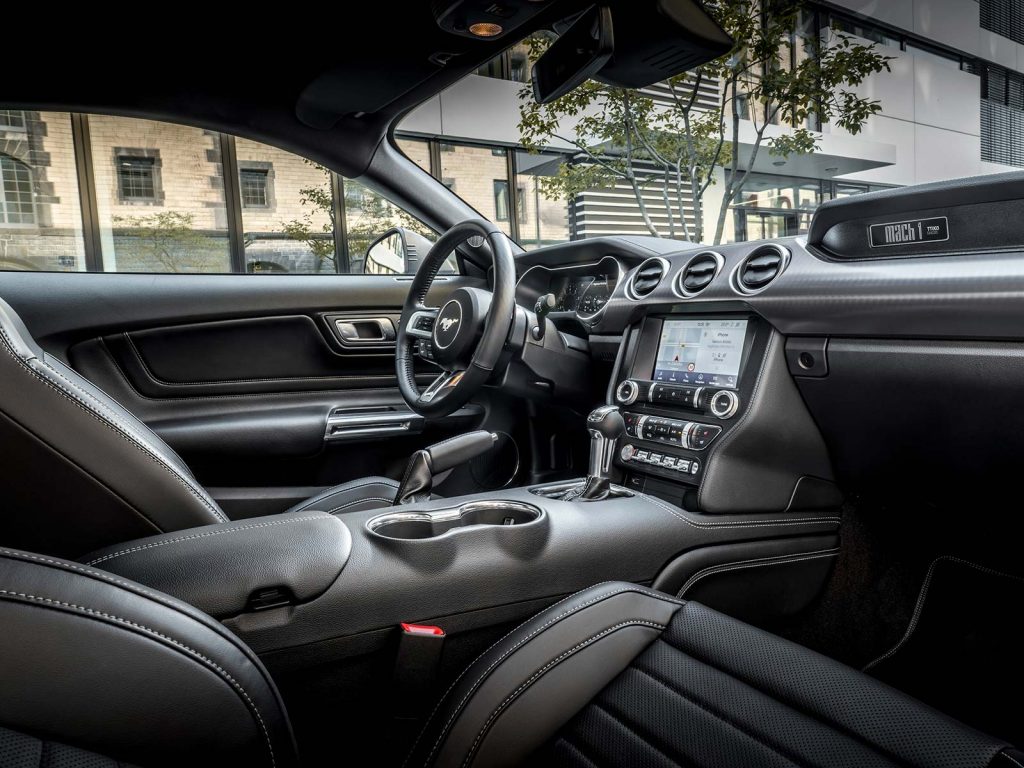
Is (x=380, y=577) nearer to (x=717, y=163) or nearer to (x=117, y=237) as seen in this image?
(x=117, y=237)

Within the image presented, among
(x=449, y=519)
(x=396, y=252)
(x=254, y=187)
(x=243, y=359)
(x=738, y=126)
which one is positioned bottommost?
(x=449, y=519)

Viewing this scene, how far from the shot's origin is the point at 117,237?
7.94ft

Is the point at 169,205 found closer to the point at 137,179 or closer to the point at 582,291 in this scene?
the point at 137,179

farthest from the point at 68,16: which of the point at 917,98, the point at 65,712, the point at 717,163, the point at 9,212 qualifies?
the point at 717,163

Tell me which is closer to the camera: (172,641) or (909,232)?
(172,641)

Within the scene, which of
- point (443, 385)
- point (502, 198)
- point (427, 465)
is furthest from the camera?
point (502, 198)

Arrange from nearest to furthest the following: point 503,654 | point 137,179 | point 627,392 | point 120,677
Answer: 1. point 120,677
2. point 503,654
3. point 627,392
4. point 137,179

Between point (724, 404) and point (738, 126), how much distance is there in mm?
2864

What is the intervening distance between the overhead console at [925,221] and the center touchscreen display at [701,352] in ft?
0.78

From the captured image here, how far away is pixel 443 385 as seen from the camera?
5.96 feet

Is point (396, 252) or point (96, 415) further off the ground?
point (396, 252)

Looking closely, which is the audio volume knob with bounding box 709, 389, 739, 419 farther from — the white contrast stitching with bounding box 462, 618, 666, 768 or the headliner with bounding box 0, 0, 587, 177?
the headliner with bounding box 0, 0, 587, 177

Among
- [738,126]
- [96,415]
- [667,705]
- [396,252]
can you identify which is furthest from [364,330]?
[738,126]

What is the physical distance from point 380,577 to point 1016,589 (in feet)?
3.99
